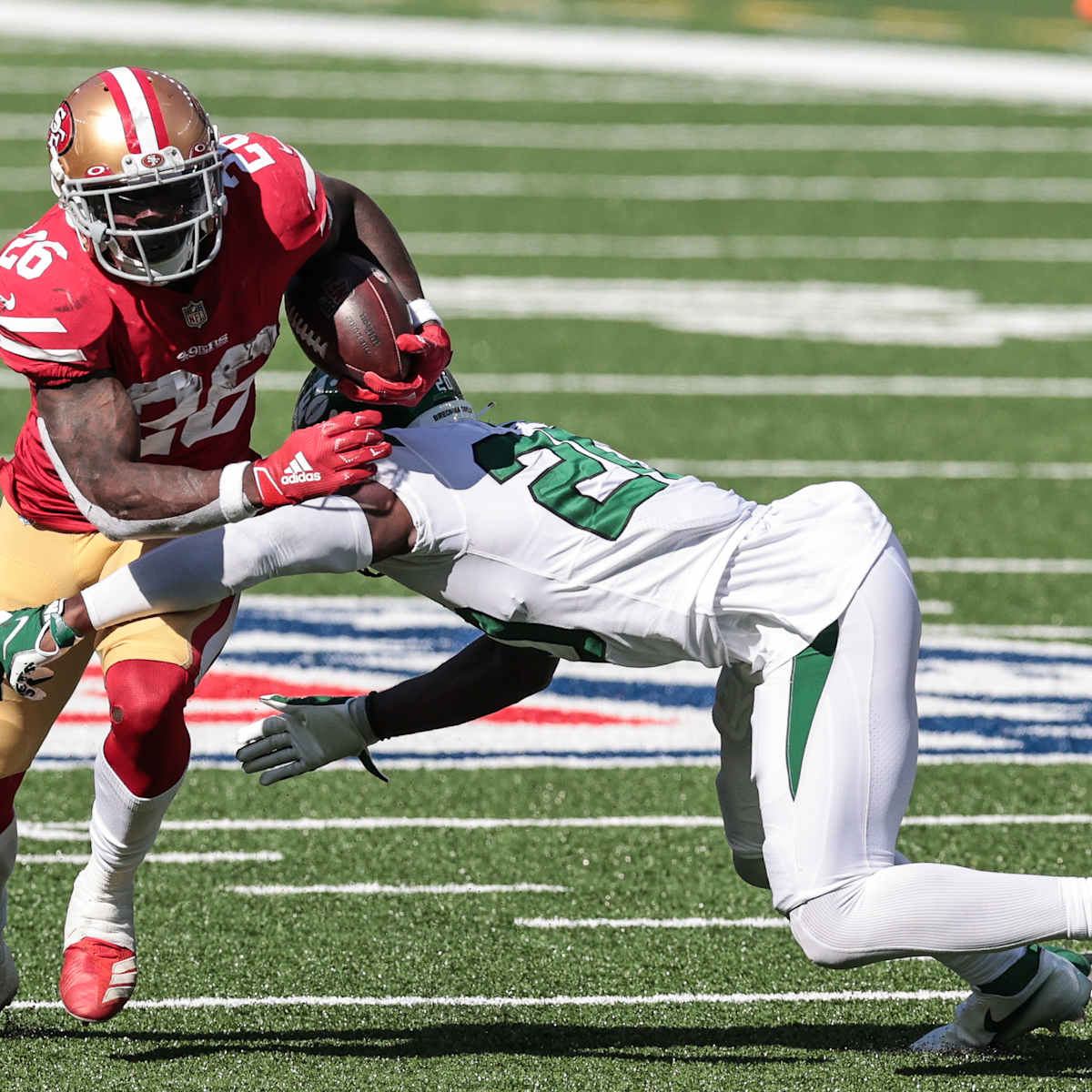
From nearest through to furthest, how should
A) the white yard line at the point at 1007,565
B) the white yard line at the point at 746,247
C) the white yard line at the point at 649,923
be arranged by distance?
1. the white yard line at the point at 649,923
2. the white yard line at the point at 1007,565
3. the white yard line at the point at 746,247

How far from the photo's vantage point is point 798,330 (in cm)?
Result: 951

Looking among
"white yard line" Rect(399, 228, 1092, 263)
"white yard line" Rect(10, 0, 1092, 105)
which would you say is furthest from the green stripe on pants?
"white yard line" Rect(10, 0, 1092, 105)

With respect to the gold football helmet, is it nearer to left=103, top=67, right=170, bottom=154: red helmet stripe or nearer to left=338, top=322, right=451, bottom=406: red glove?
left=103, top=67, right=170, bottom=154: red helmet stripe

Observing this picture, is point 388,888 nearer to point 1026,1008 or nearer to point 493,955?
point 493,955

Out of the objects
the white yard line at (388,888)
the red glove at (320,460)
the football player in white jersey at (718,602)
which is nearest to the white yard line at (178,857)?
the white yard line at (388,888)

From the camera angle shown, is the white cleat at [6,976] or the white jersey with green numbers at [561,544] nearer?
the white jersey with green numbers at [561,544]

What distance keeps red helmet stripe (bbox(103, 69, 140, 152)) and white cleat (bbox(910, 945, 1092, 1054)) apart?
6.53 ft

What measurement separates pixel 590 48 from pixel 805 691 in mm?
13738

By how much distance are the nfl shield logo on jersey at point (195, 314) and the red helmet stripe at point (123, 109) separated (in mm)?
274

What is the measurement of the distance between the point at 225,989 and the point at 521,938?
2.03ft

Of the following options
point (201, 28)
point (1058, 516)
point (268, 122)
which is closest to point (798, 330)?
point (1058, 516)

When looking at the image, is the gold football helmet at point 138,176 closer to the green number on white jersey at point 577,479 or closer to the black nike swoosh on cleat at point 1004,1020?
the green number on white jersey at point 577,479

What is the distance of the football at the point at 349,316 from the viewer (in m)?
3.37

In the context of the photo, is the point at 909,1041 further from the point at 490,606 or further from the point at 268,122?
the point at 268,122
